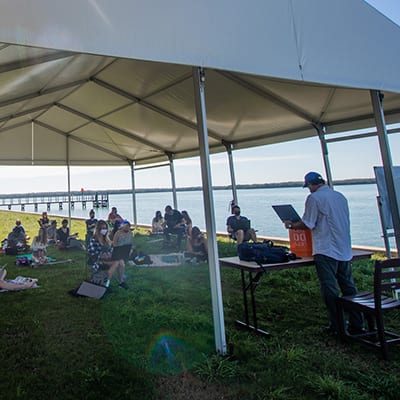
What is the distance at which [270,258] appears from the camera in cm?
287

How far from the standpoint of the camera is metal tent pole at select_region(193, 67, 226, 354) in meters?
2.46

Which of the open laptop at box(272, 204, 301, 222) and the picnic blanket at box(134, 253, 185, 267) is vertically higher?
the open laptop at box(272, 204, 301, 222)

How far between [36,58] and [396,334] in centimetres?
447

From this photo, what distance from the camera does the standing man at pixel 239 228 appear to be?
7304mm

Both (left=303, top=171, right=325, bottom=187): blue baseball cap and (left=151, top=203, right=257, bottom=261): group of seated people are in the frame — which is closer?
(left=303, top=171, right=325, bottom=187): blue baseball cap

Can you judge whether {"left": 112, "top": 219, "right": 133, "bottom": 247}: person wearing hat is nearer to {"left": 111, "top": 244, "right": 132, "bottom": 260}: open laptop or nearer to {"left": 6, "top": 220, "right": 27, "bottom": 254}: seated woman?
{"left": 111, "top": 244, "right": 132, "bottom": 260}: open laptop

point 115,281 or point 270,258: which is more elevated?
point 270,258

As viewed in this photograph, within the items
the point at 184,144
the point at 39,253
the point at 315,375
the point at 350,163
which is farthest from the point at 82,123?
the point at 315,375

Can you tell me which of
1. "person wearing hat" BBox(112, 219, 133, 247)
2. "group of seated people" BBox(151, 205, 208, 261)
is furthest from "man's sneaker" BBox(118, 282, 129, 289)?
"group of seated people" BBox(151, 205, 208, 261)

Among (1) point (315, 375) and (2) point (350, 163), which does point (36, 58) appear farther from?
(2) point (350, 163)

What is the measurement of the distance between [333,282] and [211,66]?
2.03m

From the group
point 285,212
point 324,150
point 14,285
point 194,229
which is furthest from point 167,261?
point 285,212

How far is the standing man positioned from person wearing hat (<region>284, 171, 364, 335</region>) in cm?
438

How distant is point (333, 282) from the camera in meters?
2.78
